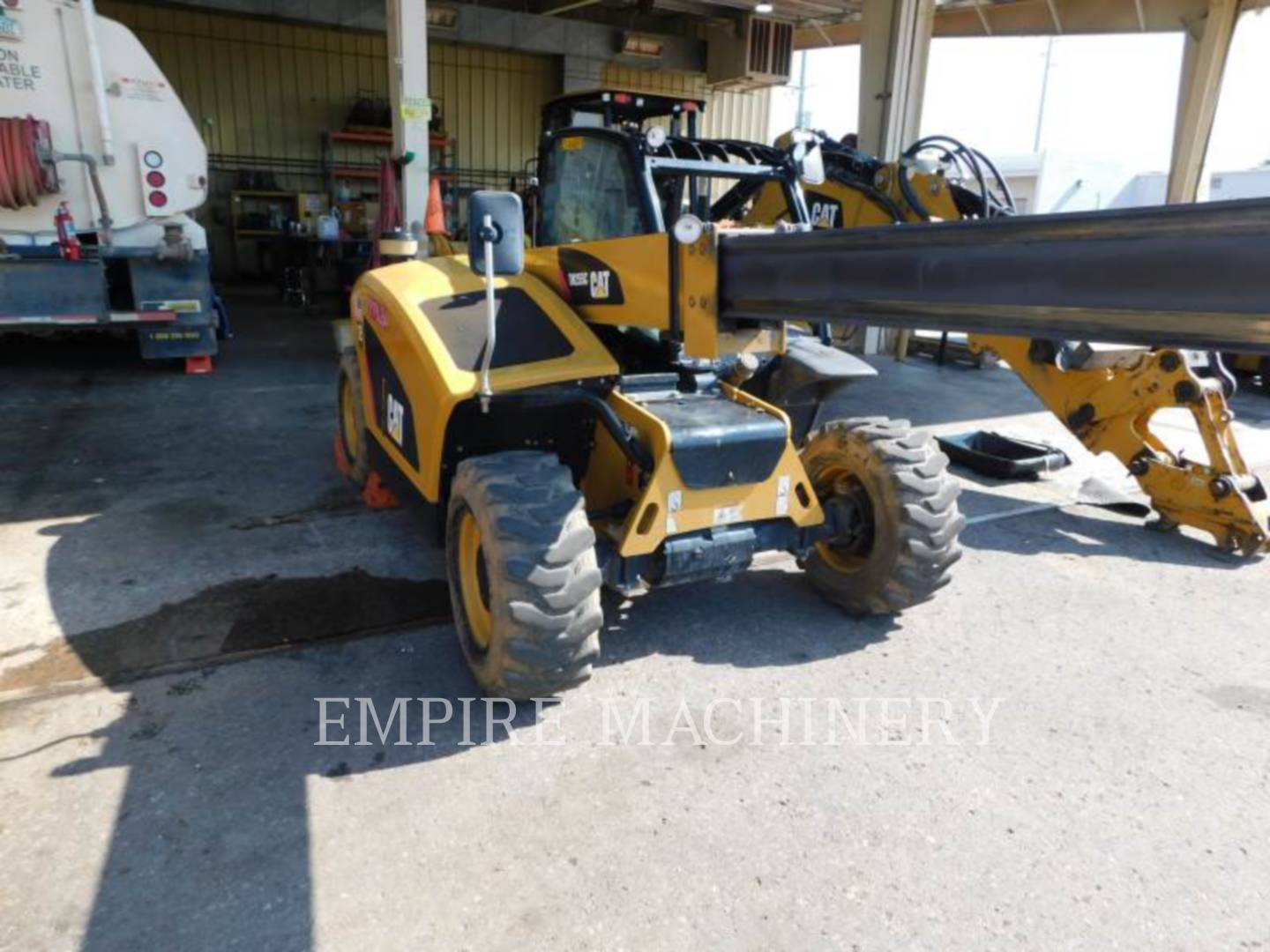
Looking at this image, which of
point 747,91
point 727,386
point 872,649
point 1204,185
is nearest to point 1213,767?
point 872,649

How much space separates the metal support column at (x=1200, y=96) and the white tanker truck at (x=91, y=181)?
11.2 metres

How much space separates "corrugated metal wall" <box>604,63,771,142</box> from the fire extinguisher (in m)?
11.3

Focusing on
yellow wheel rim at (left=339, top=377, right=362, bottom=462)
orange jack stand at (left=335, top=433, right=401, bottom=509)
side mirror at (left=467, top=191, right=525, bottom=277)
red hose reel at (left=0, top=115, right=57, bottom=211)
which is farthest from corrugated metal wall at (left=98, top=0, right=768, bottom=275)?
side mirror at (left=467, top=191, right=525, bottom=277)

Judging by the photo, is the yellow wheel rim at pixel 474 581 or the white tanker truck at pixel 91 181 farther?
the white tanker truck at pixel 91 181

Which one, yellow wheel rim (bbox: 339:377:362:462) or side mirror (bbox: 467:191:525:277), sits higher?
side mirror (bbox: 467:191:525:277)

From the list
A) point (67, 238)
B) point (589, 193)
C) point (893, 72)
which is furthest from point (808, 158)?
point (893, 72)

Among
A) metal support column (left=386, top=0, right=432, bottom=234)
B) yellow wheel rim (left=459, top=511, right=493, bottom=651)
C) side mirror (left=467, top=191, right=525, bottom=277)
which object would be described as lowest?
yellow wheel rim (left=459, top=511, right=493, bottom=651)

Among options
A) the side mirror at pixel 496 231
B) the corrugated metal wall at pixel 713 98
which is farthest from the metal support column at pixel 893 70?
the side mirror at pixel 496 231

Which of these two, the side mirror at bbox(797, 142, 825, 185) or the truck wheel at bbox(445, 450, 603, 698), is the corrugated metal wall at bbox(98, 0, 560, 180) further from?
the truck wheel at bbox(445, 450, 603, 698)

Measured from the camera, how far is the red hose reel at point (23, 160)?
23.0ft

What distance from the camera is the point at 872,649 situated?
3719mm

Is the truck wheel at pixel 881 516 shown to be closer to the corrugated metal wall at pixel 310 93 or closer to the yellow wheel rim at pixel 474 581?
the yellow wheel rim at pixel 474 581

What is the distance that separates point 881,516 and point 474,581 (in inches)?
66.6

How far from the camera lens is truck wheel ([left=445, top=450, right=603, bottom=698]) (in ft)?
9.20
